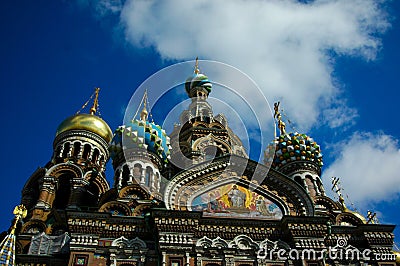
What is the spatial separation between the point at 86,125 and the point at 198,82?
6.65 metres

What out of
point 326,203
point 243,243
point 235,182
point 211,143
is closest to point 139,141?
point 211,143

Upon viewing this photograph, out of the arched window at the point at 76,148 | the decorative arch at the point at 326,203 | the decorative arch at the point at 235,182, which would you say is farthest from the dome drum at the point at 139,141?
the decorative arch at the point at 326,203

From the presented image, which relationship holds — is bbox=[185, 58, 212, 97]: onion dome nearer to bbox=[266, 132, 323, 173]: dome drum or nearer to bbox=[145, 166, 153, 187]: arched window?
bbox=[266, 132, 323, 173]: dome drum

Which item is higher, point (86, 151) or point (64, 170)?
point (86, 151)

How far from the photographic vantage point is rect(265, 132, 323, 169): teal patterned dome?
17391 millimetres

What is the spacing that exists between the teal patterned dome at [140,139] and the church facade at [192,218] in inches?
1.5

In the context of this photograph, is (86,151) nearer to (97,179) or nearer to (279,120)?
(97,179)

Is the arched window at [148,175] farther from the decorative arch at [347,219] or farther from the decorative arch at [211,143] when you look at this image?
the decorative arch at [347,219]

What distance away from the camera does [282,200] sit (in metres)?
12.2

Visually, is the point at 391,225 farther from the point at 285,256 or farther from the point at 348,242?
the point at 285,256

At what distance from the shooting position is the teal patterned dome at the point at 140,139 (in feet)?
54.4

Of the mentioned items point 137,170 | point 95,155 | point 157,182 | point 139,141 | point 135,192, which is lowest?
point 135,192

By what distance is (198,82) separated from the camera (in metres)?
23.9

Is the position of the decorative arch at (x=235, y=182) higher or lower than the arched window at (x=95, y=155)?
lower
